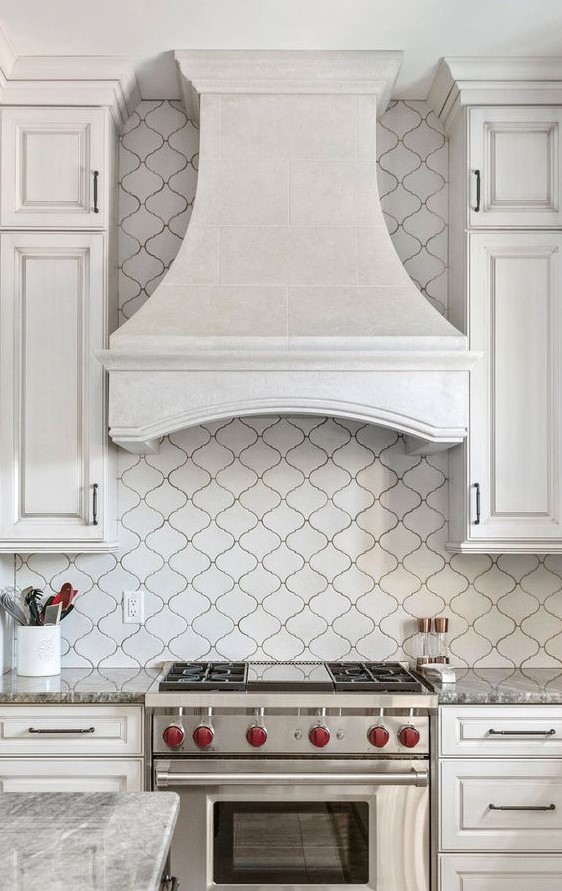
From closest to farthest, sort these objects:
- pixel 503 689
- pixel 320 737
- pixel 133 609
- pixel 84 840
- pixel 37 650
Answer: pixel 84 840 → pixel 320 737 → pixel 503 689 → pixel 37 650 → pixel 133 609

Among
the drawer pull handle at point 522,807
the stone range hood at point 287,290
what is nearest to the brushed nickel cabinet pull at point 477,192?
the stone range hood at point 287,290

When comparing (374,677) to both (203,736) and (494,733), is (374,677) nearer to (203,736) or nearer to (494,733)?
(494,733)

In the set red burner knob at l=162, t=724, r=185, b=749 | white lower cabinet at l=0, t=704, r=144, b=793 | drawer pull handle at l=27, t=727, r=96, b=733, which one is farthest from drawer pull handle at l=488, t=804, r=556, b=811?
drawer pull handle at l=27, t=727, r=96, b=733

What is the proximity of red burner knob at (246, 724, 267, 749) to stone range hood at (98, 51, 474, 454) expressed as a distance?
93cm

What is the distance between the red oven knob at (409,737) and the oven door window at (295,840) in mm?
213

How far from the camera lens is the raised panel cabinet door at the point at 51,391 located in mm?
2842

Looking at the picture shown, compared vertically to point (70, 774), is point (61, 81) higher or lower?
higher

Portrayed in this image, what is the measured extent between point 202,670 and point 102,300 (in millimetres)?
1270

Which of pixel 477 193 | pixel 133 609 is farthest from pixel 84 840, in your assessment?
pixel 477 193

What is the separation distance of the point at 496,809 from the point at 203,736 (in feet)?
2.92

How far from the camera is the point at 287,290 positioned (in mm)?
2738

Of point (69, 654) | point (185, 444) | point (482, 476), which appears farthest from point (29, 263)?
point (482, 476)

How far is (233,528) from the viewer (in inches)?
123

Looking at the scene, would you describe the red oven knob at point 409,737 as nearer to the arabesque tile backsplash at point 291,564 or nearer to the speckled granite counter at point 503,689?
the speckled granite counter at point 503,689
